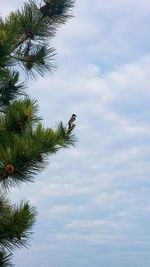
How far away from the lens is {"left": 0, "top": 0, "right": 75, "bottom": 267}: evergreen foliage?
291 inches

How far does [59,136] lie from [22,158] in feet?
2.97

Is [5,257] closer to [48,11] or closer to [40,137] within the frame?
[40,137]

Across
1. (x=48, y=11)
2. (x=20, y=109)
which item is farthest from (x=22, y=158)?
(x=48, y=11)

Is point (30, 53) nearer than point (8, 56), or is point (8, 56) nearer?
point (8, 56)

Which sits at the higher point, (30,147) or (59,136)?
(59,136)

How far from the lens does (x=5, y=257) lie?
767 cm

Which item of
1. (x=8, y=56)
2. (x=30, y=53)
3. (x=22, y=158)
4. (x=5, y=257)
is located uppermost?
(x=30, y=53)

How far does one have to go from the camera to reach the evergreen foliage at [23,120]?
7.38m

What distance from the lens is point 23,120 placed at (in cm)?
770

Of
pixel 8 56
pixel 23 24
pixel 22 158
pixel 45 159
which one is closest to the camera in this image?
pixel 22 158

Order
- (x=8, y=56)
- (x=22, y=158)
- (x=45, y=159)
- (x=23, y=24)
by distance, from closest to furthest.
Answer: (x=22, y=158)
(x=45, y=159)
(x=8, y=56)
(x=23, y=24)

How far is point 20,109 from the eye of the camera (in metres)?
7.62

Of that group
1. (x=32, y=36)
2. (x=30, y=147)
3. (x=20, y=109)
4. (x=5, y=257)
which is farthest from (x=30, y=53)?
(x=5, y=257)

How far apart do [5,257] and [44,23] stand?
3.91 meters
